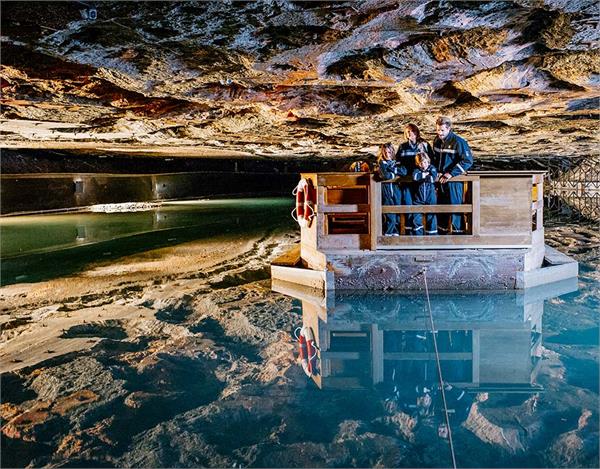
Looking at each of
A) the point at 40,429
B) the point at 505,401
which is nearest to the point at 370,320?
the point at 505,401

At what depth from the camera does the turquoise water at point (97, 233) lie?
31.3 feet

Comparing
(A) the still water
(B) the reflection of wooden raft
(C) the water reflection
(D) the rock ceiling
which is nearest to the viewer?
(A) the still water

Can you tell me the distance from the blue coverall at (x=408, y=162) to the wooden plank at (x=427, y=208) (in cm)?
14

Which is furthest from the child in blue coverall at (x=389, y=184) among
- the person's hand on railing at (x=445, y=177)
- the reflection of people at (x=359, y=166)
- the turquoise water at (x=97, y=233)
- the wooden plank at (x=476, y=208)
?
the turquoise water at (x=97, y=233)

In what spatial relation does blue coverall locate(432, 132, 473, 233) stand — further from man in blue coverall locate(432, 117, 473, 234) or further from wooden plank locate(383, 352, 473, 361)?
wooden plank locate(383, 352, 473, 361)

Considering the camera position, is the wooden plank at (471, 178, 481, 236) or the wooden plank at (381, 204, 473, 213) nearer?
the wooden plank at (471, 178, 481, 236)

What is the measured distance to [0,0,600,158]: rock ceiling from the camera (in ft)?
14.1

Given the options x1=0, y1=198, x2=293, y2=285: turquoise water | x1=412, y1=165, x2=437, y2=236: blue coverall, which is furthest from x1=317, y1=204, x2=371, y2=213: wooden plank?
x1=0, y1=198, x2=293, y2=285: turquoise water

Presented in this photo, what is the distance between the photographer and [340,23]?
4.55m

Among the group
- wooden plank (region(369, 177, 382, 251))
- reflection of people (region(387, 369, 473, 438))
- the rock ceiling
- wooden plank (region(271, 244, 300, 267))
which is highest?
the rock ceiling

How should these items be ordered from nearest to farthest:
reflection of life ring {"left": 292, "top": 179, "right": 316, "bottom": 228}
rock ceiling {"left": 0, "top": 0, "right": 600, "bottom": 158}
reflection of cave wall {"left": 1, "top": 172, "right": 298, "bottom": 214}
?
1. rock ceiling {"left": 0, "top": 0, "right": 600, "bottom": 158}
2. reflection of life ring {"left": 292, "top": 179, "right": 316, "bottom": 228}
3. reflection of cave wall {"left": 1, "top": 172, "right": 298, "bottom": 214}

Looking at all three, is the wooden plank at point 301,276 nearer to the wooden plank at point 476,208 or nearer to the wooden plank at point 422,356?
the wooden plank at point 476,208

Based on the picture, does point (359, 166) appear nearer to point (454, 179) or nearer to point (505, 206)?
point (454, 179)

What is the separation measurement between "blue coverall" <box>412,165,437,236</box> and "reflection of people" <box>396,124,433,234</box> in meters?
0.09
